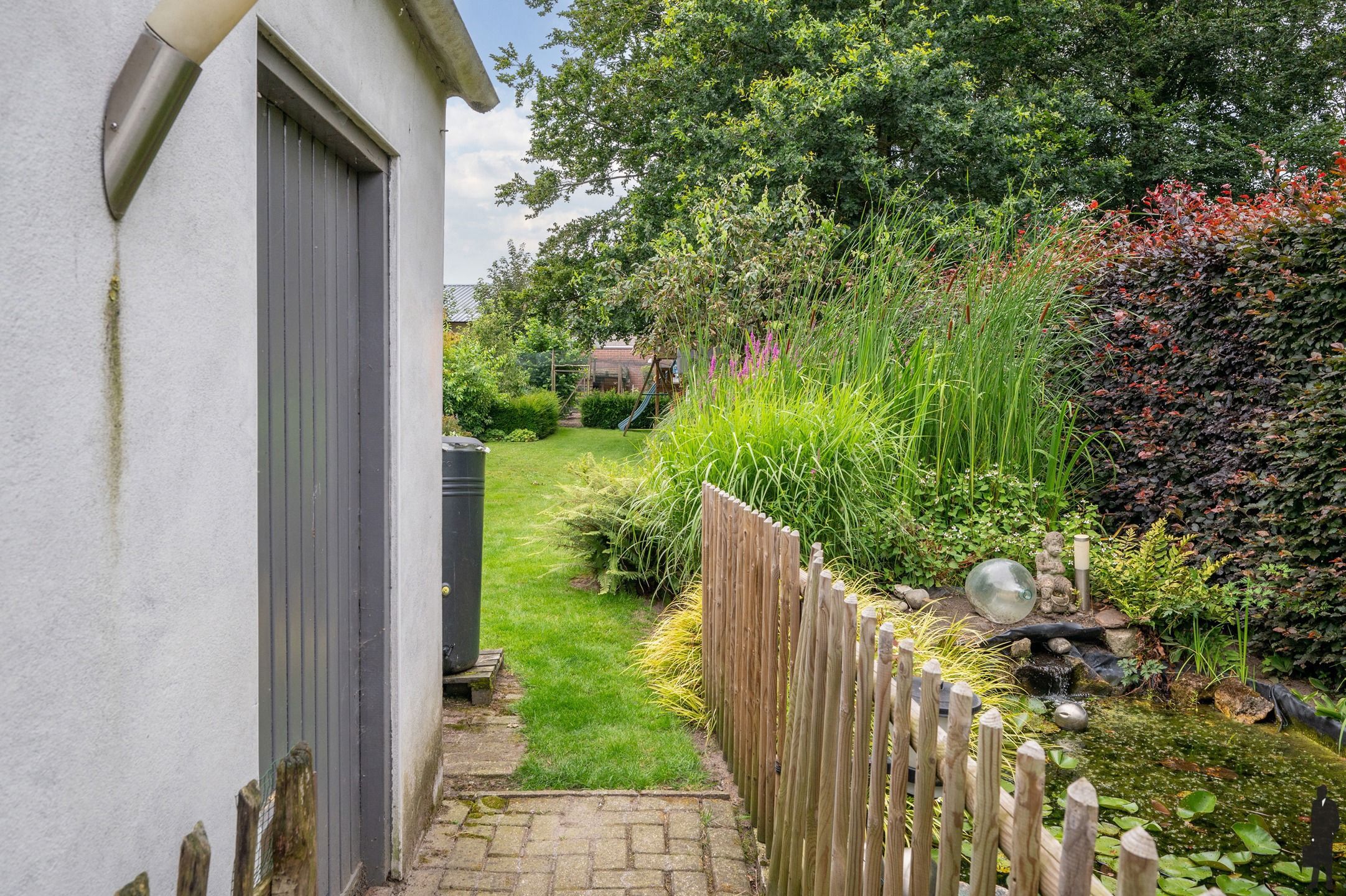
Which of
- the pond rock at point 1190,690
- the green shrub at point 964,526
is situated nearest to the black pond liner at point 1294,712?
the pond rock at point 1190,690

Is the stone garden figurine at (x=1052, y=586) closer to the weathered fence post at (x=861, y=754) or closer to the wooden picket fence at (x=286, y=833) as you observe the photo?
the weathered fence post at (x=861, y=754)

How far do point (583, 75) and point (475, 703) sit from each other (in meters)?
14.8

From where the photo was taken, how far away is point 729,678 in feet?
12.3

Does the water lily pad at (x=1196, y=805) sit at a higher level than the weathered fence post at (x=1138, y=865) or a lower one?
lower

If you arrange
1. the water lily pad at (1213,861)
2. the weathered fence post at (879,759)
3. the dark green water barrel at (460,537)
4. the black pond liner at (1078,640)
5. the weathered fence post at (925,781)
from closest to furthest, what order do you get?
the weathered fence post at (925,781) < the weathered fence post at (879,759) < the water lily pad at (1213,861) < the dark green water barrel at (460,537) < the black pond liner at (1078,640)

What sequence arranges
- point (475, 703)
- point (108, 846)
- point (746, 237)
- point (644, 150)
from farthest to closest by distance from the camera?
point (644, 150), point (746, 237), point (475, 703), point (108, 846)

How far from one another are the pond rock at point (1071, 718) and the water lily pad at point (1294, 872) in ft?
4.31

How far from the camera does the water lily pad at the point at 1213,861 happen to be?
3.15 meters

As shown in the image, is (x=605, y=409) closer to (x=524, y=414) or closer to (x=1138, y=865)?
(x=524, y=414)

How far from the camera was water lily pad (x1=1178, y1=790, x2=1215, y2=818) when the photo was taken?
353cm

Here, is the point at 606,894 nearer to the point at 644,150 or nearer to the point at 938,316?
the point at 938,316

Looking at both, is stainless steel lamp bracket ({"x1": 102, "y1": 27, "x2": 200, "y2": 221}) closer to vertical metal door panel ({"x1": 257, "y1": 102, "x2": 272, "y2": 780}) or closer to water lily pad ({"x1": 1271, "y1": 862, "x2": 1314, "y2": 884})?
vertical metal door panel ({"x1": 257, "y1": 102, "x2": 272, "y2": 780})

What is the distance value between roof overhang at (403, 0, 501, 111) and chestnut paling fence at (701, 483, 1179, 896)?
2.03 m

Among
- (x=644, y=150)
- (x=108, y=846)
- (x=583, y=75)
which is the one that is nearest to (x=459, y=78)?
(x=108, y=846)
